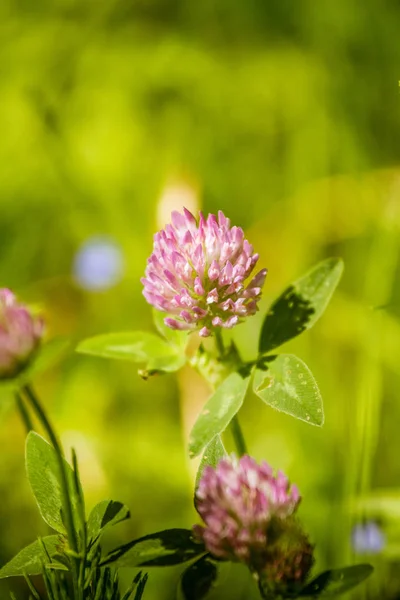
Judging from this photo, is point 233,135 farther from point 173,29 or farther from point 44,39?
point 44,39

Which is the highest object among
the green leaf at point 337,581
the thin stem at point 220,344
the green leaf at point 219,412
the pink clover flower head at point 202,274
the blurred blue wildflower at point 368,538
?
the pink clover flower head at point 202,274

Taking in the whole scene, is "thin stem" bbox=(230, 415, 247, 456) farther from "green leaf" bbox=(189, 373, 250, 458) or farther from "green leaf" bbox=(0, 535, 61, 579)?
"green leaf" bbox=(0, 535, 61, 579)

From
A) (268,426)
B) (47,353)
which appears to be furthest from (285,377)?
(268,426)

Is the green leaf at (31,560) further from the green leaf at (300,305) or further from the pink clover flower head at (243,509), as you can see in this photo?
the green leaf at (300,305)

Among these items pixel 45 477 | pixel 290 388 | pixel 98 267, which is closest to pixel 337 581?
pixel 290 388

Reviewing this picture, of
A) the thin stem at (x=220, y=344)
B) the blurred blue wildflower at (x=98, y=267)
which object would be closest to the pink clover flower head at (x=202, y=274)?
the thin stem at (x=220, y=344)

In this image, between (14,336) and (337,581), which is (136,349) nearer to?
(14,336)

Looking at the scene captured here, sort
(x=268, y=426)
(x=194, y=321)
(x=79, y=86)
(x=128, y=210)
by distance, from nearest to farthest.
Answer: (x=194, y=321)
(x=268, y=426)
(x=128, y=210)
(x=79, y=86)
